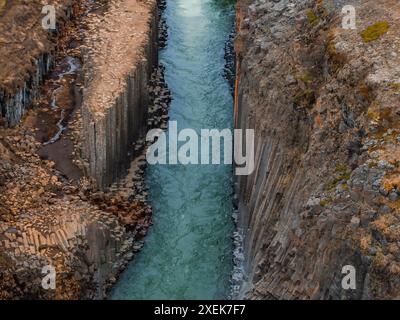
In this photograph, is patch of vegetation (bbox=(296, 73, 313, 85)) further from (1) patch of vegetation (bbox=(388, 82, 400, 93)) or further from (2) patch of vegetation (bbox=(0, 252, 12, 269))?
(2) patch of vegetation (bbox=(0, 252, 12, 269))

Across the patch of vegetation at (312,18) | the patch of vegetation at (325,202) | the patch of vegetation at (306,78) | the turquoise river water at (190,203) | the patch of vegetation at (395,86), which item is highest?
the patch of vegetation at (312,18)

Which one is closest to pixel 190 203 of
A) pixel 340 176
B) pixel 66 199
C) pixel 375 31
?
pixel 66 199

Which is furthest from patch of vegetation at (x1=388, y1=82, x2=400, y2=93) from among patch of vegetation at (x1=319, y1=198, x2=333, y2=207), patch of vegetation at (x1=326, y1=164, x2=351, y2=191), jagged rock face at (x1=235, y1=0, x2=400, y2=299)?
patch of vegetation at (x1=319, y1=198, x2=333, y2=207)

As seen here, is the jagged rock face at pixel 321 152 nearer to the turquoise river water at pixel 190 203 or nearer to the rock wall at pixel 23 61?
the turquoise river water at pixel 190 203

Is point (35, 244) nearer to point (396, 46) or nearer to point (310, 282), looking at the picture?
point (310, 282)

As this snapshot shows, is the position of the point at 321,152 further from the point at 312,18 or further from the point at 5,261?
the point at 5,261

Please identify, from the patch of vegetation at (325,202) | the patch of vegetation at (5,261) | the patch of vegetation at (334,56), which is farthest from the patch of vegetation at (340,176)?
the patch of vegetation at (5,261)

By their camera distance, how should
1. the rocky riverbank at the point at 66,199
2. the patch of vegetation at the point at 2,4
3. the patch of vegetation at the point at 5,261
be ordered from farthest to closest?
the patch of vegetation at the point at 2,4, the rocky riverbank at the point at 66,199, the patch of vegetation at the point at 5,261
